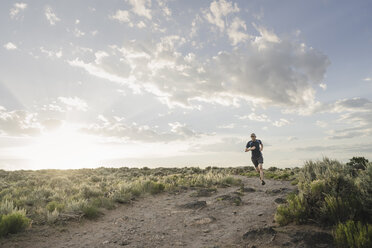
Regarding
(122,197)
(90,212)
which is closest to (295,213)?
(90,212)

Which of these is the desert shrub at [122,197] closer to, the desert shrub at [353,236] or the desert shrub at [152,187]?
the desert shrub at [152,187]

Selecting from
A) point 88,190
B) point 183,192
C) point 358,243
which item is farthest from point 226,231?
point 88,190

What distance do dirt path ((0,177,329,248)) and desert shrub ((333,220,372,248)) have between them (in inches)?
18.3

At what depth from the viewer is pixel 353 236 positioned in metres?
4.55

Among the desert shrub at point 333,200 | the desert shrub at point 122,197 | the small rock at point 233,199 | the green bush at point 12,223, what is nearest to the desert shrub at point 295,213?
the desert shrub at point 333,200

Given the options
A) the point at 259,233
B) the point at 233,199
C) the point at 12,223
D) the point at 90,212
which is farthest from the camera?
the point at 233,199

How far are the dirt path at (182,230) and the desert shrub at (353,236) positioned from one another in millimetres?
466

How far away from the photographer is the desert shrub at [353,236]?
163 inches

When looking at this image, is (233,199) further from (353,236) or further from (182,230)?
(353,236)

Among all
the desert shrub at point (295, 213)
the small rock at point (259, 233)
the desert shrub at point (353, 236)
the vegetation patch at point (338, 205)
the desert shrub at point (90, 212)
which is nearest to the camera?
the desert shrub at point (353, 236)

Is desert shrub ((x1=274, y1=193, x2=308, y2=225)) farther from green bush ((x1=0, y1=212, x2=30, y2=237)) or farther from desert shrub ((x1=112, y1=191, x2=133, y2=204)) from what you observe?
desert shrub ((x1=112, y1=191, x2=133, y2=204))

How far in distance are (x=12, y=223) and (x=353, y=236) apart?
9277mm

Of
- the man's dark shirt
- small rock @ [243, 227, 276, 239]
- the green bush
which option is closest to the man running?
the man's dark shirt

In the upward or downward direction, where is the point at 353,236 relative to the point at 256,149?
downward
